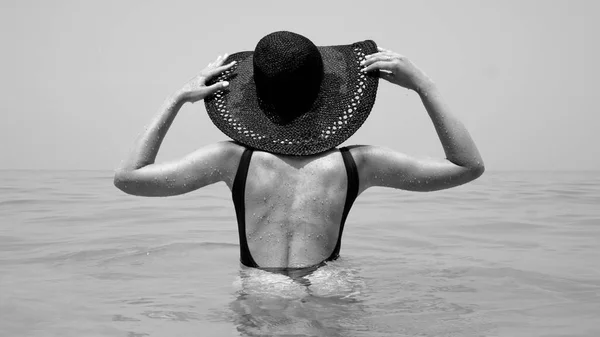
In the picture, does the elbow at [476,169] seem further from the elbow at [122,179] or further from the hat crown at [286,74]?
the elbow at [122,179]

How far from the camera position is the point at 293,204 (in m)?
2.93

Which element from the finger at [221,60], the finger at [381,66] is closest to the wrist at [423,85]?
the finger at [381,66]

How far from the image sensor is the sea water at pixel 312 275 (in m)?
2.96

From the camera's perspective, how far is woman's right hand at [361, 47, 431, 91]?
3037 mm

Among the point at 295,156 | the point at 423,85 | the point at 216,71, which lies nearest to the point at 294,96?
the point at 295,156

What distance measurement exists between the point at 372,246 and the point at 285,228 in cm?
243

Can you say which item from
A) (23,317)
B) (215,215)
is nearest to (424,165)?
(23,317)

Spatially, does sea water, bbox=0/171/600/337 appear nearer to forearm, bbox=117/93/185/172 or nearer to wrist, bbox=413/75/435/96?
forearm, bbox=117/93/185/172

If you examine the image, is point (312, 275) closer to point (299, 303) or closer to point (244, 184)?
point (299, 303)

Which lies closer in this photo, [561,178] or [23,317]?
[23,317]

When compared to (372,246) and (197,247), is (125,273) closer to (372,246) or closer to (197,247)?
(197,247)

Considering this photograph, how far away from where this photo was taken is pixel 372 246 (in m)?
5.30

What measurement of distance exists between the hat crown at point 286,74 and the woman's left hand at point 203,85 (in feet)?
0.55

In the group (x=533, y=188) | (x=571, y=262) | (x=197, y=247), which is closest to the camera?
(x=571, y=262)
